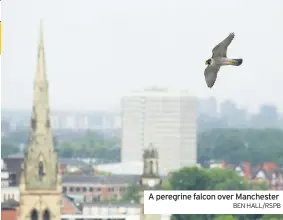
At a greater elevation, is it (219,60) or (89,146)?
(89,146)

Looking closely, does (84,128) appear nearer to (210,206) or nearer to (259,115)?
(259,115)

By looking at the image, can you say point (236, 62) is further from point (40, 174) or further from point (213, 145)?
point (213, 145)

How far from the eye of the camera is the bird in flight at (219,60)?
426 inches

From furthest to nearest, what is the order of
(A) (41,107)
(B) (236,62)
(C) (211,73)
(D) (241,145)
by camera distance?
(D) (241,145), (A) (41,107), (C) (211,73), (B) (236,62)

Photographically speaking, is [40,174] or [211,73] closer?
[211,73]

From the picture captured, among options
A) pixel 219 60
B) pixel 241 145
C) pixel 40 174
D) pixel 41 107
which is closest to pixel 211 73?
pixel 219 60

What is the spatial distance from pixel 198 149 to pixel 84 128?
7.72 meters

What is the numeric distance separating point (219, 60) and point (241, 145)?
4645cm

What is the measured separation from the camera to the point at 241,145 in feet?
188

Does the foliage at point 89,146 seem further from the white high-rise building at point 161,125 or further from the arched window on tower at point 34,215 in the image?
the arched window on tower at point 34,215

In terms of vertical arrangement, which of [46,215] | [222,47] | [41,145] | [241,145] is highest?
[241,145]

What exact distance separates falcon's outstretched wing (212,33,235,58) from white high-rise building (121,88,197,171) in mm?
45229

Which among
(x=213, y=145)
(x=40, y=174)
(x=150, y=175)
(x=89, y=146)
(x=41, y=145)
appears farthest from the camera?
(x=89, y=146)

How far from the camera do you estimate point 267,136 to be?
54562 millimetres
